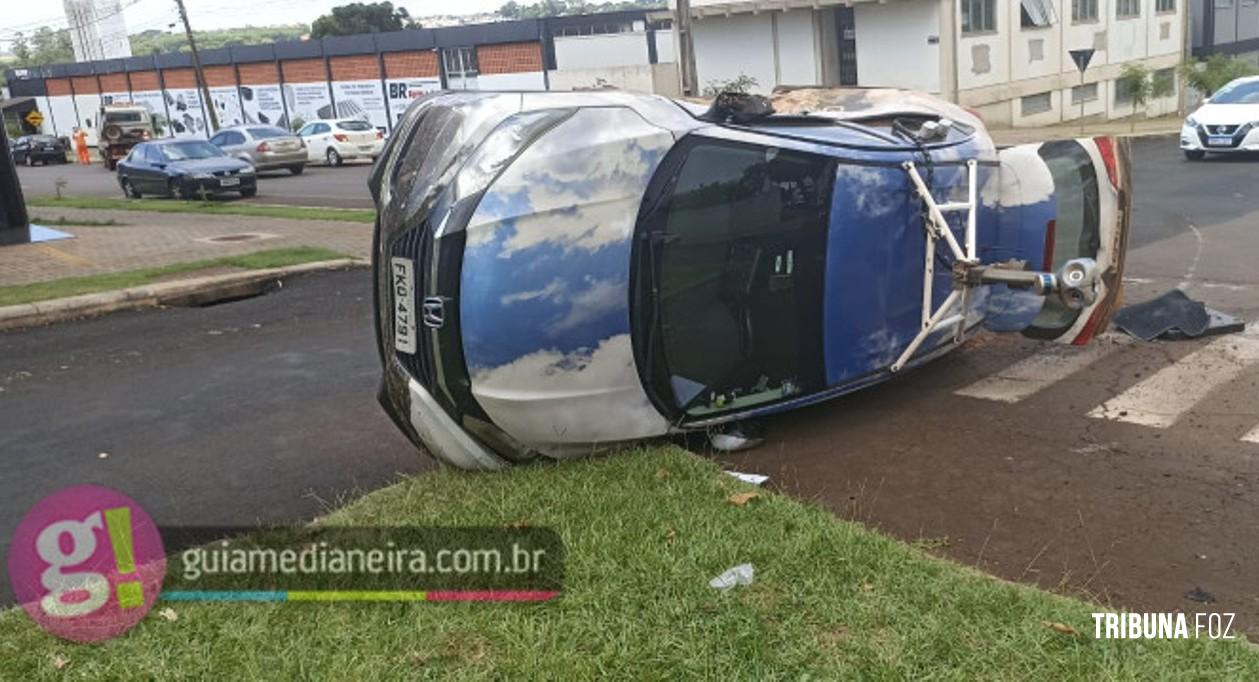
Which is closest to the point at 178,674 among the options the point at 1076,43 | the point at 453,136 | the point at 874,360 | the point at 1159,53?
the point at 453,136

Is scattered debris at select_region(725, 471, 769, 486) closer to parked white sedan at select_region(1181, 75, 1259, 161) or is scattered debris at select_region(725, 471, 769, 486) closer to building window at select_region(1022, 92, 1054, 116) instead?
parked white sedan at select_region(1181, 75, 1259, 161)

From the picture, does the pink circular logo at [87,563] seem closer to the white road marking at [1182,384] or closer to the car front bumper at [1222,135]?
the white road marking at [1182,384]

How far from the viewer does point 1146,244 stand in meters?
11.9

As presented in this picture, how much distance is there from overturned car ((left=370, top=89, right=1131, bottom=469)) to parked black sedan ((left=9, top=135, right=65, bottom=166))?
49392mm

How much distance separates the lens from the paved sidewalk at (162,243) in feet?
42.8

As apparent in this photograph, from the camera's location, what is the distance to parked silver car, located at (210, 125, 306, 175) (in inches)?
1177

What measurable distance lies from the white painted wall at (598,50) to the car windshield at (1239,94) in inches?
1092

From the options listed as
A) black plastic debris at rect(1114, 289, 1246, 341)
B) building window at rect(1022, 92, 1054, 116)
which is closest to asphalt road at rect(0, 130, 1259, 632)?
black plastic debris at rect(1114, 289, 1246, 341)

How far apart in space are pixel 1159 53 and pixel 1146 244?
38.9 m

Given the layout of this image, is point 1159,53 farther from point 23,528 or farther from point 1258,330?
point 23,528

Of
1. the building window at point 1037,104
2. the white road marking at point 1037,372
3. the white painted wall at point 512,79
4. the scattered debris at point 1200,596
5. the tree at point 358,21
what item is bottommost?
the building window at point 1037,104

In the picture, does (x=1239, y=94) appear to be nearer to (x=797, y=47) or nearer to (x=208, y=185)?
(x=797, y=47)

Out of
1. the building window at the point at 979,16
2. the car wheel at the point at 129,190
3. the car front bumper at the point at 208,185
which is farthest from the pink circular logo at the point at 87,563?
the building window at the point at 979,16

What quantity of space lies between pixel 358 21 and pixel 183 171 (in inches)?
1993
